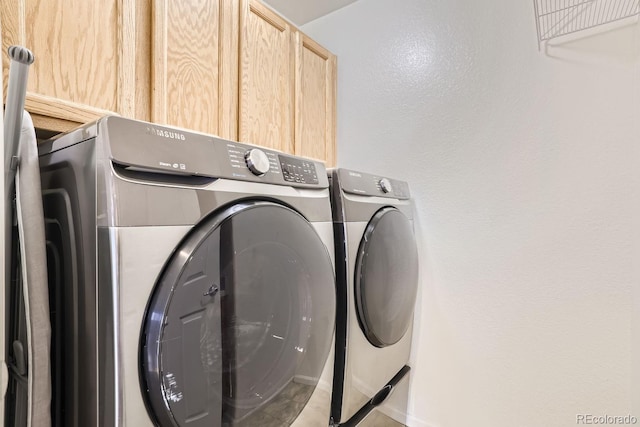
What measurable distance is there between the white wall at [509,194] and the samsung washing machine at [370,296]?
268mm

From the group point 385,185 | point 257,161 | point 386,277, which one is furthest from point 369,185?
point 257,161

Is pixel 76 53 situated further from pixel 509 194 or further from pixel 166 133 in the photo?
pixel 509 194

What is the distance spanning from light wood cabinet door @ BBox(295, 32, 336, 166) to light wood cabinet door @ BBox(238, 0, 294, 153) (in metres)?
0.06

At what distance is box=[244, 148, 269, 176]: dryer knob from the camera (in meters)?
0.84

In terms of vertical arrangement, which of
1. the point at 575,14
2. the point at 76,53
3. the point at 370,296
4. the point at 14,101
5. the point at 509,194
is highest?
the point at 575,14

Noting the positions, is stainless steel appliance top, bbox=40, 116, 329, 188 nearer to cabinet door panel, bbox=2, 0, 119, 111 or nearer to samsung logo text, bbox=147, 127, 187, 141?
samsung logo text, bbox=147, 127, 187, 141

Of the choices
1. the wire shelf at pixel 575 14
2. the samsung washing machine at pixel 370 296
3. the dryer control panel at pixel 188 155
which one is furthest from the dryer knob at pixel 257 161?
the wire shelf at pixel 575 14

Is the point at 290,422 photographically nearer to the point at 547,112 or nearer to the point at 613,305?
the point at 613,305

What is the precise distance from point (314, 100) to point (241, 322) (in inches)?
54.2

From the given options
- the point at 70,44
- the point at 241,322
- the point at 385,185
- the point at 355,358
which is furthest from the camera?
the point at 385,185

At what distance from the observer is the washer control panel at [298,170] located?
Result: 953 mm

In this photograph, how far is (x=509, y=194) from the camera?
1.56m

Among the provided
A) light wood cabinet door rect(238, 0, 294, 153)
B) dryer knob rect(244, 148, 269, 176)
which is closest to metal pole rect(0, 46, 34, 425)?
dryer knob rect(244, 148, 269, 176)

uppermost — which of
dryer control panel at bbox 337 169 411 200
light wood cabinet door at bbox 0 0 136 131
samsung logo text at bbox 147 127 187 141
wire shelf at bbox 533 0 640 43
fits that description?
wire shelf at bbox 533 0 640 43
